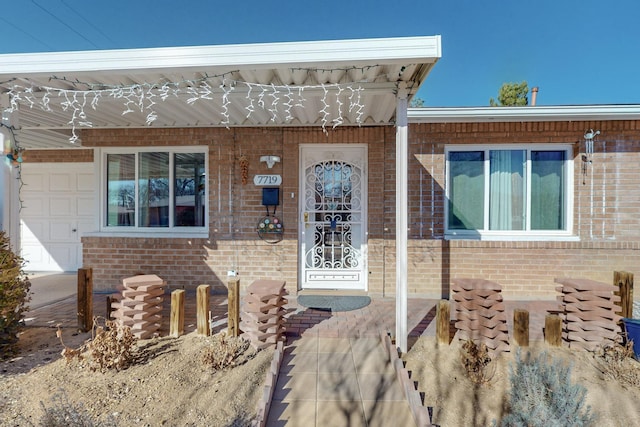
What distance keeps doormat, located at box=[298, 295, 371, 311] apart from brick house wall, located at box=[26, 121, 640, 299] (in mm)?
414

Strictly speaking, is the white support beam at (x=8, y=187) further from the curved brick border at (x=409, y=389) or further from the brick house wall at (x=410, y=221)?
the curved brick border at (x=409, y=389)

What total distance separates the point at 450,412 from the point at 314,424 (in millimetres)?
1115

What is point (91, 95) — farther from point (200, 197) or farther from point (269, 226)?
point (269, 226)

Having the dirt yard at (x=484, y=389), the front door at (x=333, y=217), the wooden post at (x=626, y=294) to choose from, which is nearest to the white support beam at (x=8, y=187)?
the front door at (x=333, y=217)

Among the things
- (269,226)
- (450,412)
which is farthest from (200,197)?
(450,412)

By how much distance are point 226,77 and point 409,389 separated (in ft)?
11.3

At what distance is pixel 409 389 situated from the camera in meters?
2.50

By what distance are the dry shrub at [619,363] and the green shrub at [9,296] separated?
5.95 metres

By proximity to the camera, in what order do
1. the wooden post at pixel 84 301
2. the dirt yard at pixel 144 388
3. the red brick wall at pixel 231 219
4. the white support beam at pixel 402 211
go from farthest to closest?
the red brick wall at pixel 231 219 → the wooden post at pixel 84 301 → the white support beam at pixel 402 211 → the dirt yard at pixel 144 388

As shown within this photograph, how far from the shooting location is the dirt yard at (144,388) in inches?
90.0

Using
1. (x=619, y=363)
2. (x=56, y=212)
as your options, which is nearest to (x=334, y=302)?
(x=619, y=363)

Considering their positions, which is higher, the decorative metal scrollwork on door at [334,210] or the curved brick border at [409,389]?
the decorative metal scrollwork on door at [334,210]

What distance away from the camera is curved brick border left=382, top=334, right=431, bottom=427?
7.16 feet

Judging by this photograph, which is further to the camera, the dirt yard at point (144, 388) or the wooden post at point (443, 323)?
the wooden post at point (443, 323)
